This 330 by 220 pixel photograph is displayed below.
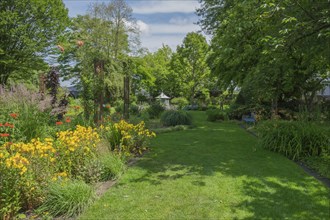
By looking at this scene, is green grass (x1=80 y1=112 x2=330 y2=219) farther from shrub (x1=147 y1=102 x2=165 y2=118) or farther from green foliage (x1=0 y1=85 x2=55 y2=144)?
shrub (x1=147 y1=102 x2=165 y2=118)

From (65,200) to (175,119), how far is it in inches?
362

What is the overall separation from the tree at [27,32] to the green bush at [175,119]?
12.8 meters

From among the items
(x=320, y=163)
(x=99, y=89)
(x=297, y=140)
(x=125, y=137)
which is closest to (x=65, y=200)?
(x=125, y=137)

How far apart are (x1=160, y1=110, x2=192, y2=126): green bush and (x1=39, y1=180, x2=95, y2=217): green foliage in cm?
890

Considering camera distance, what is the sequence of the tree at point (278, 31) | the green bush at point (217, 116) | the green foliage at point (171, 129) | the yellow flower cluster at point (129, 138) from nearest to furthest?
the tree at point (278, 31) → the yellow flower cluster at point (129, 138) → the green foliage at point (171, 129) → the green bush at point (217, 116)

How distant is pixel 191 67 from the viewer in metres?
29.3

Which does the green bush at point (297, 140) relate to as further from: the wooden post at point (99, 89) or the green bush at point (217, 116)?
the green bush at point (217, 116)

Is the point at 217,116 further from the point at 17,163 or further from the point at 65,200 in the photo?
the point at 17,163

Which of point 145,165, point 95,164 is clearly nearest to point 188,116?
point 145,165

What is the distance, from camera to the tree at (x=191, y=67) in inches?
1133

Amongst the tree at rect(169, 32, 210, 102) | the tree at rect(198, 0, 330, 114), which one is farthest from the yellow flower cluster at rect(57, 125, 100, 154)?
the tree at rect(169, 32, 210, 102)

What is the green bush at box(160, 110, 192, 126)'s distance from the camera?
41.2 ft

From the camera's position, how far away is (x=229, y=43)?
6895 millimetres

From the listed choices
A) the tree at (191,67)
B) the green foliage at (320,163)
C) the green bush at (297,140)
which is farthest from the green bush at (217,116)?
the tree at (191,67)
